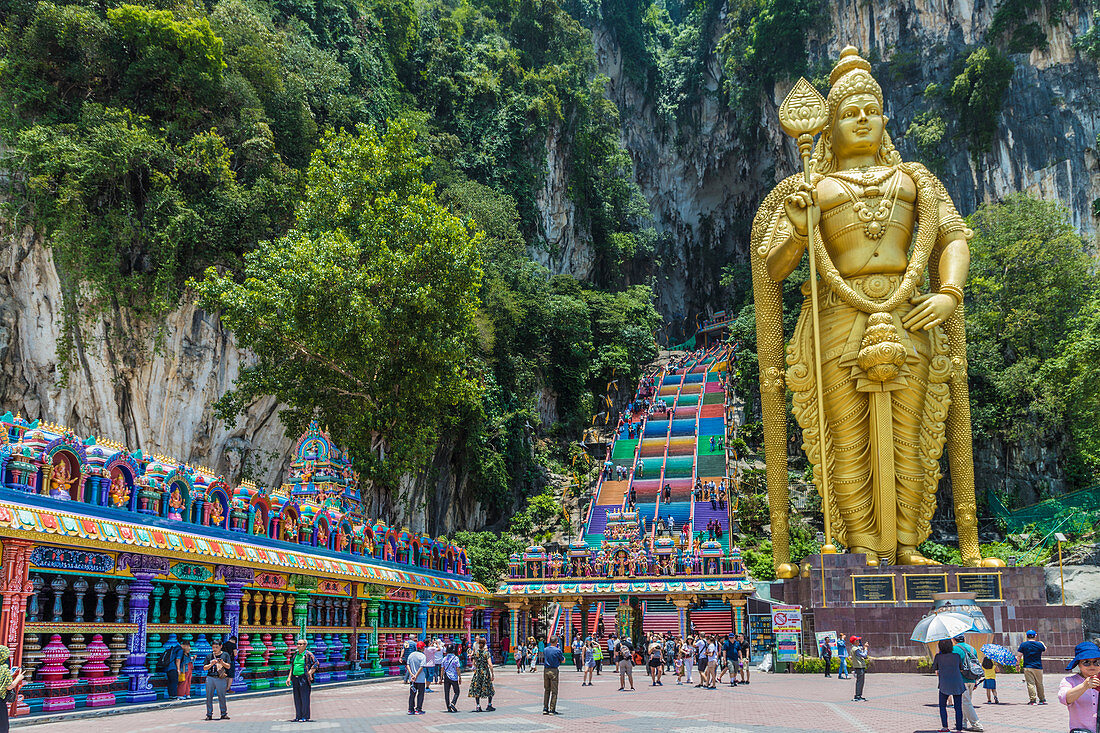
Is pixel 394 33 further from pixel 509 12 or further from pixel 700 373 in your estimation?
pixel 700 373

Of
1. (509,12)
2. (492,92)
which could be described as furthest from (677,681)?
(509,12)

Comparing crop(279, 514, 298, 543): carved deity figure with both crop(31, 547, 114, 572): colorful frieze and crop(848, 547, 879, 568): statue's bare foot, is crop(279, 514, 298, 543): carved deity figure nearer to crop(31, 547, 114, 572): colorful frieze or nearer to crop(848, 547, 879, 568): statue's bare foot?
crop(31, 547, 114, 572): colorful frieze

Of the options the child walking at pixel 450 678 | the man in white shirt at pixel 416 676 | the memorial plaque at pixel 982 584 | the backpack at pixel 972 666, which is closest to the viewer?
the backpack at pixel 972 666

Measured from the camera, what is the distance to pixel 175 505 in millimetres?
10438

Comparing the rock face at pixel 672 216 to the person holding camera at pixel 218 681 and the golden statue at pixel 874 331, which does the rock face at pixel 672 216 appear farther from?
the person holding camera at pixel 218 681

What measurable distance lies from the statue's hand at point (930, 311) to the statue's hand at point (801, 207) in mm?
2405

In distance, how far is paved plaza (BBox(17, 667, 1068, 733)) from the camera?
783 centimetres

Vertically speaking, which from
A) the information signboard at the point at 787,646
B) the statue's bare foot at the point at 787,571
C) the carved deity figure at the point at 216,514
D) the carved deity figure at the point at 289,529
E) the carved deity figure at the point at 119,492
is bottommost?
the information signboard at the point at 787,646

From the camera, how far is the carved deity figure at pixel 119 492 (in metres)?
9.45

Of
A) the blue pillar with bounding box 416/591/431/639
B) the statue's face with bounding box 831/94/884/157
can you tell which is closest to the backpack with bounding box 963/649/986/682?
the blue pillar with bounding box 416/591/431/639

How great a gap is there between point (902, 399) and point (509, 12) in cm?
3238

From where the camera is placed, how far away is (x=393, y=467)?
17.8 meters

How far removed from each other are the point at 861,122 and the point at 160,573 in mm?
14218

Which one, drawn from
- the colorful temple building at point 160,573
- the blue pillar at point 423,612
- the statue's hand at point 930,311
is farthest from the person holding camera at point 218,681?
the statue's hand at point 930,311
